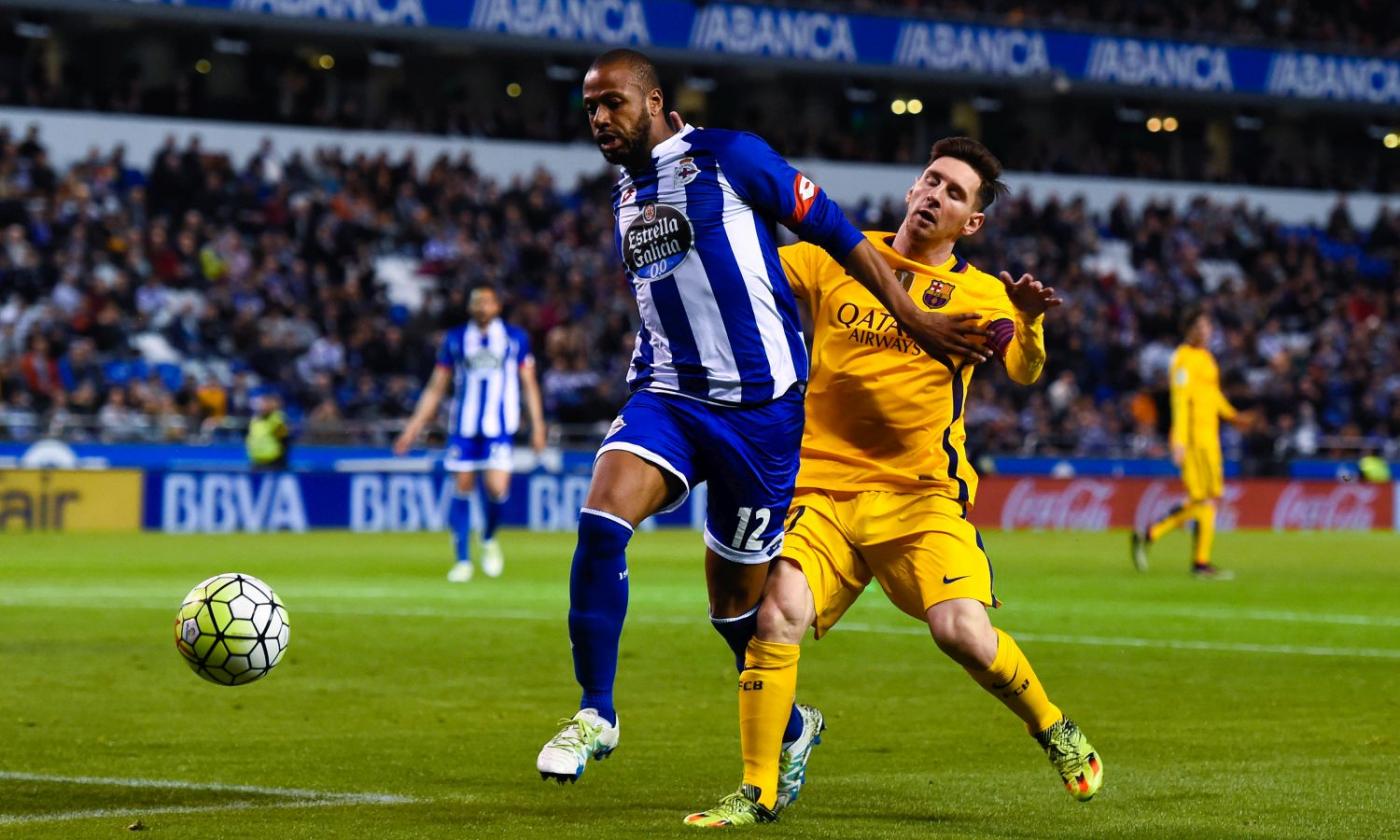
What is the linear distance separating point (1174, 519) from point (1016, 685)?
46.1 ft

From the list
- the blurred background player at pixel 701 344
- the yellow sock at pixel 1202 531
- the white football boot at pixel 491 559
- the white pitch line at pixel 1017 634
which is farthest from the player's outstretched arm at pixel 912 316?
the yellow sock at pixel 1202 531

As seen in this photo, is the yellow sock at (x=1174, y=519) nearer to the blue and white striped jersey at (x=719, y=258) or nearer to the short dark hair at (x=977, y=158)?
the short dark hair at (x=977, y=158)

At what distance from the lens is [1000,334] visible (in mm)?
6398

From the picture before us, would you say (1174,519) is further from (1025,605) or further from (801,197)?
(801,197)

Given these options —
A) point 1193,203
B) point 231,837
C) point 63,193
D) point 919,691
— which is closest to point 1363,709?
point 919,691

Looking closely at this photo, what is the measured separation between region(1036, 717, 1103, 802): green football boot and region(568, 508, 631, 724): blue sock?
145cm

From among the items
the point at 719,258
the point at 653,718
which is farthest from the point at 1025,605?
the point at 719,258

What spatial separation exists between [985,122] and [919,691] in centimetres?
4080

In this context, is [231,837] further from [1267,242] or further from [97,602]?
[1267,242]

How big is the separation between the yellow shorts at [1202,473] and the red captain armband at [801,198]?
563 inches

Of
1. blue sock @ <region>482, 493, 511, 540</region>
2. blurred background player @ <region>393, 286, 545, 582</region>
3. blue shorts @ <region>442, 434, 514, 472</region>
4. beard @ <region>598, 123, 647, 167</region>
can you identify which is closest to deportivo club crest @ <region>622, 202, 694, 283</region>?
beard @ <region>598, 123, 647, 167</region>

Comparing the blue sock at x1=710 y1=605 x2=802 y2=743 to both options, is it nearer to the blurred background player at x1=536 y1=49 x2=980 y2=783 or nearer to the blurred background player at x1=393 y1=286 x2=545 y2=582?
the blurred background player at x1=536 y1=49 x2=980 y2=783

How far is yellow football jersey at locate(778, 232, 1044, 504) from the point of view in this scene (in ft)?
22.1

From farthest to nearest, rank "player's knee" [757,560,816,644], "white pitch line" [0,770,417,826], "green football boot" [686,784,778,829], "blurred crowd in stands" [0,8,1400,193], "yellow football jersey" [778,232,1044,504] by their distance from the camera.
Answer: "blurred crowd in stands" [0,8,1400,193]
"yellow football jersey" [778,232,1044,504]
"player's knee" [757,560,816,644]
"white pitch line" [0,770,417,826]
"green football boot" [686,784,778,829]
